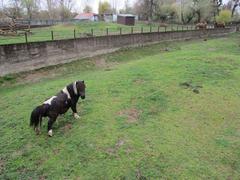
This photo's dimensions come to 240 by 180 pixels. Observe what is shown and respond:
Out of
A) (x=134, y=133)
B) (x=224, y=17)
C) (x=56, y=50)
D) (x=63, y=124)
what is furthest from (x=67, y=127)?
(x=224, y=17)

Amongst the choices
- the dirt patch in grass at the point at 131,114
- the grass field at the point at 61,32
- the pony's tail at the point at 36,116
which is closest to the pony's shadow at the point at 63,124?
the pony's tail at the point at 36,116

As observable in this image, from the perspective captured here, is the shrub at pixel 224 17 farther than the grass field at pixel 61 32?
Yes

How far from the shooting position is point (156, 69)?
10.8m

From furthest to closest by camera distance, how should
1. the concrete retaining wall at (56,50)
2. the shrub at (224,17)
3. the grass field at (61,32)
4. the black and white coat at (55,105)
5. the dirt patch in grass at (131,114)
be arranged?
1. the shrub at (224,17)
2. the grass field at (61,32)
3. the concrete retaining wall at (56,50)
4. the dirt patch in grass at (131,114)
5. the black and white coat at (55,105)

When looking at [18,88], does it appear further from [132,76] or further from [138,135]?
[138,135]

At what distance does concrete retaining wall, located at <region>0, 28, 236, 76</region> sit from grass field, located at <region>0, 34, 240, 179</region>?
2.35 metres

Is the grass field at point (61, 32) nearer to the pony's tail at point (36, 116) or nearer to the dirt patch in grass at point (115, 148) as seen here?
the pony's tail at point (36, 116)

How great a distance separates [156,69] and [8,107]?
654 centimetres

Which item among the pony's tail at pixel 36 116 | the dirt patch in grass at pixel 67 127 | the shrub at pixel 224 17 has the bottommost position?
the dirt patch in grass at pixel 67 127

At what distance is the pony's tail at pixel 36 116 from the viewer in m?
4.92

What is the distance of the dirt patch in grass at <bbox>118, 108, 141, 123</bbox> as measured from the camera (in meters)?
5.81

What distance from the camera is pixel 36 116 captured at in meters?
5.00

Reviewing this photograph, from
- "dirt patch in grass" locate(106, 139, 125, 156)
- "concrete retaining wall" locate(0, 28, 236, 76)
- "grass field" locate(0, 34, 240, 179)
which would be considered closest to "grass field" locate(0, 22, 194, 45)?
"concrete retaining wall" locate(0, 28, 236, 76)

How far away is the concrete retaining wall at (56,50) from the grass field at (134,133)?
7.70ft
